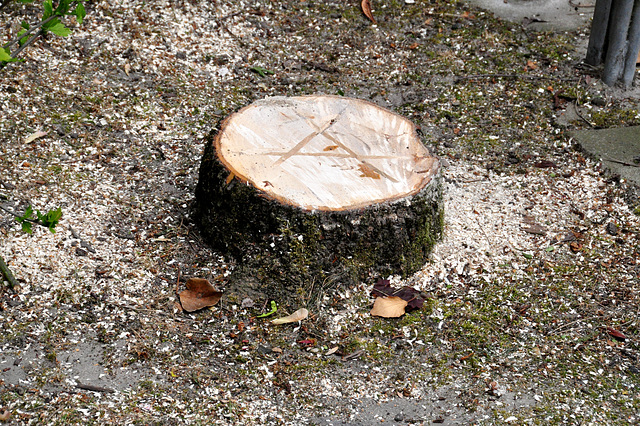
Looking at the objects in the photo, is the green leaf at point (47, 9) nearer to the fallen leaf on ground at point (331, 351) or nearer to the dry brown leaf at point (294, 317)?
the dry brown leaf at point (294, 317)

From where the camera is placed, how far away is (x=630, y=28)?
4422mm

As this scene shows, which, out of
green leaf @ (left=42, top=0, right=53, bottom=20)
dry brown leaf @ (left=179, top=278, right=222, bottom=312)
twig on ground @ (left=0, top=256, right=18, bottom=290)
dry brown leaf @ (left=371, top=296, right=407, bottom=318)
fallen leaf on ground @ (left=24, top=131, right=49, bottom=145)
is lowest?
dry brown leaf @ (left=371, top=296, right=407, bottom=318)

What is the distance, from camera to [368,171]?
9.63ft

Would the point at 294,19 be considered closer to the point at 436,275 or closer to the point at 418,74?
the point at 418,74

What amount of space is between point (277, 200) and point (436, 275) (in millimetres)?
904

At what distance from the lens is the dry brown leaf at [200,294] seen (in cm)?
280

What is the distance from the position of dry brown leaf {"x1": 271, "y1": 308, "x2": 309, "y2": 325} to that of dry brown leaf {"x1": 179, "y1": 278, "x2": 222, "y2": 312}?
0.29 meters

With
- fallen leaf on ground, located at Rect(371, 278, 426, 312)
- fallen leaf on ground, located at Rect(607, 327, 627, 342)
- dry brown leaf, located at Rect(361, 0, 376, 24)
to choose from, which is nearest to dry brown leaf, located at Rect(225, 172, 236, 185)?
fallen leaf on ground, located at Rect(371, 278, 426, 312)

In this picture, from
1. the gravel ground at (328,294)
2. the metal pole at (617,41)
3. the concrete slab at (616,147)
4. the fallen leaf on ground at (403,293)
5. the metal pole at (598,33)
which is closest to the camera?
the gravel ground at (328,294)

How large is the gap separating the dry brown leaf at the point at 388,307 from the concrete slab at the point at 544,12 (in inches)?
126

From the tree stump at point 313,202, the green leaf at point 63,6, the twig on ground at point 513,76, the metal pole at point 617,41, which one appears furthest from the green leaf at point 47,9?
the metal pole at point 617,41

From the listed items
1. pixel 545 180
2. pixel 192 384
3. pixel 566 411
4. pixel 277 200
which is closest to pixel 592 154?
pixel 545 180

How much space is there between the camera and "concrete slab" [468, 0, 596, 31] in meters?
5.16

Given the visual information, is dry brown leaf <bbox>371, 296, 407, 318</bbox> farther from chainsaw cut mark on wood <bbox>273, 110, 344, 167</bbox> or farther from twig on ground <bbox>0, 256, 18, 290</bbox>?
twig on ground <bbox>0, 256, 18, 290</bbox>
